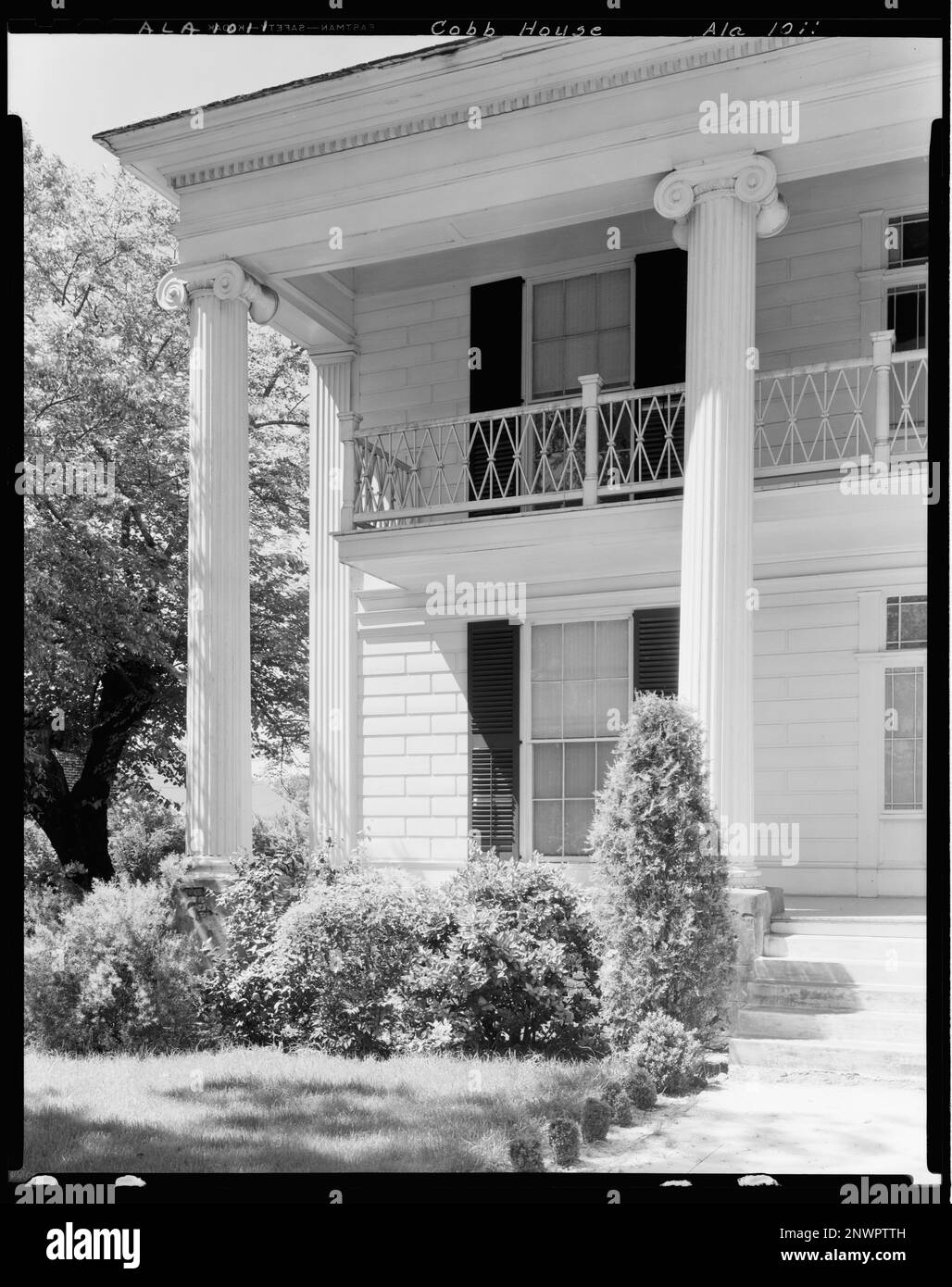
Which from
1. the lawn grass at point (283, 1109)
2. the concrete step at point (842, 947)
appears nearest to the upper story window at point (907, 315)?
the concrete step at point (842, 947)

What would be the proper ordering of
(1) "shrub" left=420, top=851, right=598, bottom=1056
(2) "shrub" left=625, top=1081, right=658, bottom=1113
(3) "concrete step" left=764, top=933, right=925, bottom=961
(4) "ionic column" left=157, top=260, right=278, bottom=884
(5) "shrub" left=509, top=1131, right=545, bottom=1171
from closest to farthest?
1. (5) "shrub" left=509, top=1131, right=545, bottom=1171
2. (2) "shrub" left=625, top=1081, right=658, bottom=1113
3. (1) "shrub" left=420, top=851, right=598, bottom=1056
4. (3) "concrete step" left=764, top=933, right=925, bottom=961
5. (4) "ionic column" left=157, top=260, right=278, bottom=884

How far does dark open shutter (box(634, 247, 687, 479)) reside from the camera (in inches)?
421

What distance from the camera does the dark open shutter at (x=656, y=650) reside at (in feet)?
35.9

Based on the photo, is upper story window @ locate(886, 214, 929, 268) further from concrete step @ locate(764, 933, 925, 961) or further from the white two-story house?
concrete step @ locate(764, 933, 925, 961)

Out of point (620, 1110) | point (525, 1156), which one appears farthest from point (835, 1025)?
point (525, 1156)

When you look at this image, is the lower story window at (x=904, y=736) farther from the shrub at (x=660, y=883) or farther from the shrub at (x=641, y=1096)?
the shrub at (x=641, y=1096)

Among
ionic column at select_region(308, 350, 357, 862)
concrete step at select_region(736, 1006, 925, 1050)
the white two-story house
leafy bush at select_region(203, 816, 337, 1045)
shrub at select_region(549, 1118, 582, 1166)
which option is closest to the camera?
shrub at select_region(549, 1118, 582, 1166)

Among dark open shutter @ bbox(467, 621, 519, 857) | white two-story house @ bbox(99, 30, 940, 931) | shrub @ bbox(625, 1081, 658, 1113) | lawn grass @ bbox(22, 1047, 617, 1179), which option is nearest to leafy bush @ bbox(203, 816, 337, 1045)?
lawn grass @ bbox(22, 1047, 617, 1179)

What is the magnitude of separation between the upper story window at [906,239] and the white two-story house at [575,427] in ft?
0.07

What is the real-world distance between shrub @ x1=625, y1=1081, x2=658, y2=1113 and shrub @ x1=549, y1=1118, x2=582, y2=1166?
947 millimetres

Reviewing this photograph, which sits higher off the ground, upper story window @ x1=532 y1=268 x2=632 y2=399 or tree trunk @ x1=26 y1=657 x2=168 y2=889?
upper story window @ x1=532 y1=268 x2=632 y2=399

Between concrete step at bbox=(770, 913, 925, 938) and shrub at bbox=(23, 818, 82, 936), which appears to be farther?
shrub at bbox=(23, 818, 82, 936)

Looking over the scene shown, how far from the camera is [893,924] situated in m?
8.41
